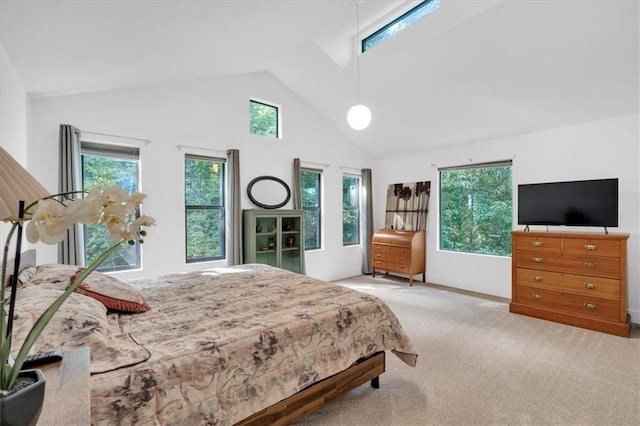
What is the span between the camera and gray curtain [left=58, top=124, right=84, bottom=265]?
326 centimetres

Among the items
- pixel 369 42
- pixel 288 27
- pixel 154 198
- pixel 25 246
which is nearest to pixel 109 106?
pixel 154 198

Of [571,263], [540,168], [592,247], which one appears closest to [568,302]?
[571,263]

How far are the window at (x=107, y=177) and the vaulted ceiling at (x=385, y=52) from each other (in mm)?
690

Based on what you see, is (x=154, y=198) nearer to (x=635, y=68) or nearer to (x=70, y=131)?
(x=70, y=131)

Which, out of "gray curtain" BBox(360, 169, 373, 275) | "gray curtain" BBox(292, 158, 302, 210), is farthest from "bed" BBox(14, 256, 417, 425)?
"gray curtain" BBox(360, 169, 373, 275)

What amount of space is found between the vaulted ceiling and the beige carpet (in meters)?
2.66

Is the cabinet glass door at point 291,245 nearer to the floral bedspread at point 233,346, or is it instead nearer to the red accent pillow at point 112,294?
the floral bedspread at point 233,346

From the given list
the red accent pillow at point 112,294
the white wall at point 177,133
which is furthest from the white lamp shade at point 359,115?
the red accent pillow at point 112,294

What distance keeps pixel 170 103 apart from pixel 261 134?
1.37 meters

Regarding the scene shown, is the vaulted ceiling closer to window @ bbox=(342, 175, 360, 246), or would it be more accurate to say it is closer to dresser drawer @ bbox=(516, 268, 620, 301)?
window @ bbox=(342, 175, 360, 246)

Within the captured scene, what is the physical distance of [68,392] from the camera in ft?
2.76

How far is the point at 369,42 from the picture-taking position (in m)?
4.04

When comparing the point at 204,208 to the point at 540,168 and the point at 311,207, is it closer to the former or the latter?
the point at 311,207

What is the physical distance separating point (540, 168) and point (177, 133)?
4.89m
